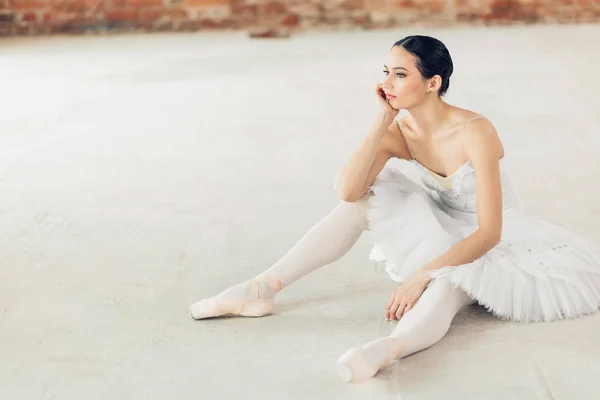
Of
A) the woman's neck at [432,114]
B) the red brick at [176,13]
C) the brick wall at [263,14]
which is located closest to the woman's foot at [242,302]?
the woman's neck at [432,114]

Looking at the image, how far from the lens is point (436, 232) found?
2148 millimetres

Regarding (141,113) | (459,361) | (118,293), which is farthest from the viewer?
(141,113)

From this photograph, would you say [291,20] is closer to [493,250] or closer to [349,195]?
[349,195]

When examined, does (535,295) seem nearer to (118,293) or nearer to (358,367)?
(358,367)

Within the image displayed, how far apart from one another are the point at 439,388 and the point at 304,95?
3180 mm

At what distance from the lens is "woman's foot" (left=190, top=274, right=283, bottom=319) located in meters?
2.19

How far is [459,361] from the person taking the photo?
1.93m

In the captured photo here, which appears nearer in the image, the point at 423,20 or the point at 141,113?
the point at 141,113

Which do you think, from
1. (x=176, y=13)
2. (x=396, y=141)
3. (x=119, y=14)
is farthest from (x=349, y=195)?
(x=119, y=14)

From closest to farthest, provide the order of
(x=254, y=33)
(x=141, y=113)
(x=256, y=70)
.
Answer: (x=141, y=113), (x=256, y=70), (x=254, y=33)

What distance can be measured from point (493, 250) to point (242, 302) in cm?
59

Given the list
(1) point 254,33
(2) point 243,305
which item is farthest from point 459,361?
(1) point 254,33

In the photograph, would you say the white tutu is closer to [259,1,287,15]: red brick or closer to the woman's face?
the woman's face

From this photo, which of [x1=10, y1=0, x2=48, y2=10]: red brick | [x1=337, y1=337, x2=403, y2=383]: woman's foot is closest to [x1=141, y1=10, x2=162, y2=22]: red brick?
[x1=10, y1=0, x2=48, y2=10]: red brick
